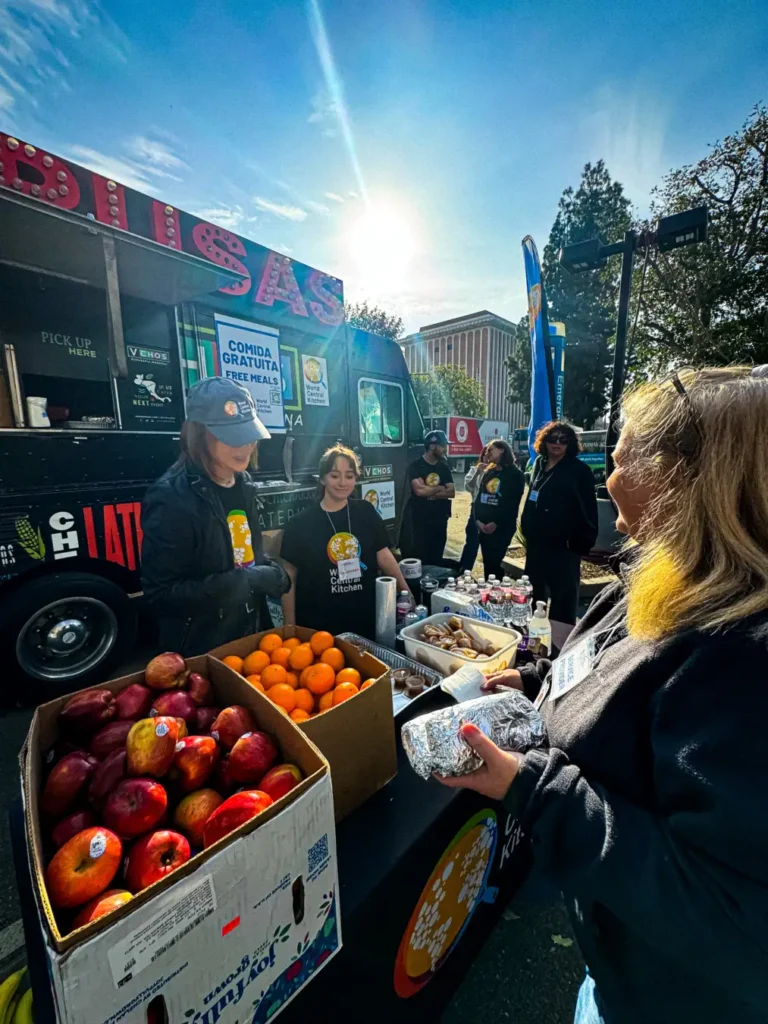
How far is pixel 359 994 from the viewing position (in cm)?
104

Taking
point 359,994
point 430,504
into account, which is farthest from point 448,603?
point 430,504

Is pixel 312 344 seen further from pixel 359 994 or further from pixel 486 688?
pixel 359 994

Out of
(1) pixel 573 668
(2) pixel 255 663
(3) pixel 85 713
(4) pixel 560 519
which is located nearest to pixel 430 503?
(4) pixel 560 519

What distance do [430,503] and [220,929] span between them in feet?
16.1

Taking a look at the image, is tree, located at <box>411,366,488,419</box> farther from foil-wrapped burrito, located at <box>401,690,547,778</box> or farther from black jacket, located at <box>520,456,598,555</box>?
foil-wrapped burrito, located at <box>401,690,547,778</box>

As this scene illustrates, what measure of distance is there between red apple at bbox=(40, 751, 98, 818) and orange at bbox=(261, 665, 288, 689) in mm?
526

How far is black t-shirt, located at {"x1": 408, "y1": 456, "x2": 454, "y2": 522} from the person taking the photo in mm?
5477

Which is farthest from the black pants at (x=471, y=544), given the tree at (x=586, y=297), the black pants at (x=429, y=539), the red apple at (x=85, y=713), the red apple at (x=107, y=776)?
the tree at (x=586, y=297)

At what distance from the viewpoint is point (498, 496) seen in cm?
495

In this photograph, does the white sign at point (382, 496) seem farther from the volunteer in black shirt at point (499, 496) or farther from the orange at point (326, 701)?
the orange at point (326, 701)

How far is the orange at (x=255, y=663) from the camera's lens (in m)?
1.52

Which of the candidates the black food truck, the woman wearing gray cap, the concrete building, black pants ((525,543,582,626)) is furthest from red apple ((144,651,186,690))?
the concrete building

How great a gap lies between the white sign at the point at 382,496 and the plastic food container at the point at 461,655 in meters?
3.24

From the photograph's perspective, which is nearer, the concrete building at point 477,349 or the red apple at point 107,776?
the red apple at point 107,776
